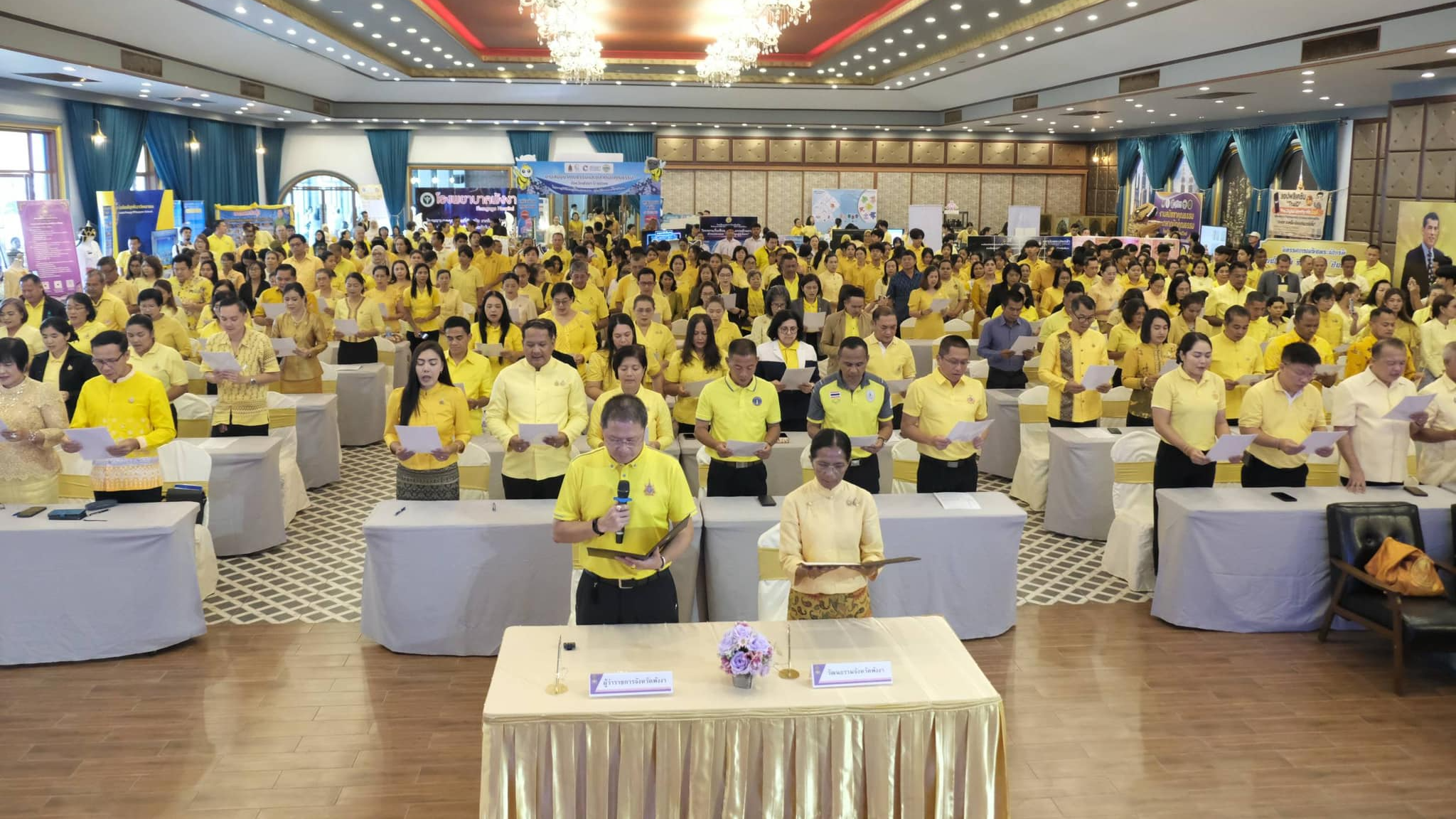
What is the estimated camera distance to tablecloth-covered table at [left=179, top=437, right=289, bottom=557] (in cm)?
694

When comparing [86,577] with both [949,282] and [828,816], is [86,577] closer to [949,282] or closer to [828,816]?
[828,816]

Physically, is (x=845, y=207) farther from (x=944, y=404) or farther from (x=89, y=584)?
(x=89, y=584)

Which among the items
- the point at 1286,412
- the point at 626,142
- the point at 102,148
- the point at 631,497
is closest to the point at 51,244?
the point at 102,148

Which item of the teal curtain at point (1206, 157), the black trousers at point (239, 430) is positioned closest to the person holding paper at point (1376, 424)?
the black trousers at point (239, 430)

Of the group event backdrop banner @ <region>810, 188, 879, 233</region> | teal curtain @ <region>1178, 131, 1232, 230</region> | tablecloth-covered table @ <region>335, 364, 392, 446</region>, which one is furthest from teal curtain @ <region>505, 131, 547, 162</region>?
tablecloth-covered table @ <region>335, 364, 392, 446</region>

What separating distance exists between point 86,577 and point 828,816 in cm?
395

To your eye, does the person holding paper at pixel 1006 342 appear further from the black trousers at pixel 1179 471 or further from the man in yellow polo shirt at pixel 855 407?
the man in yellow polo shirt at pixel 855 407

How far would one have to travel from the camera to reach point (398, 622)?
5539mm

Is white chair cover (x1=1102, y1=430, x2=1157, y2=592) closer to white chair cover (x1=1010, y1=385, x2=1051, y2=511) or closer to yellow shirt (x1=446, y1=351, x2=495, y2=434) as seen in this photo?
white chair cover (x1=1010, y1=385, x2=1051, y2=511)

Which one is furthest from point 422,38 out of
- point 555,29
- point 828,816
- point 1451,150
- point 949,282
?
point 828,816

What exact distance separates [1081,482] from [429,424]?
4430mm

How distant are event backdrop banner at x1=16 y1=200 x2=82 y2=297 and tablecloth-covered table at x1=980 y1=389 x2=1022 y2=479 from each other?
461 inches

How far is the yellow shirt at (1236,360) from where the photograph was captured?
24.6 feet

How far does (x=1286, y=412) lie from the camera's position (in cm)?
614
